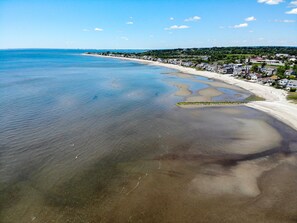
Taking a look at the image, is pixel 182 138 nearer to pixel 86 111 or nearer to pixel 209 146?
pixel 209 146

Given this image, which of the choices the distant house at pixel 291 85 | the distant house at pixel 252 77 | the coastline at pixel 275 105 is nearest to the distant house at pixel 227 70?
the distant house at pixel 252 77

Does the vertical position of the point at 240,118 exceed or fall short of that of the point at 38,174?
it falls short

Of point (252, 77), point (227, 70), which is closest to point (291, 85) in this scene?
point (252, 77)

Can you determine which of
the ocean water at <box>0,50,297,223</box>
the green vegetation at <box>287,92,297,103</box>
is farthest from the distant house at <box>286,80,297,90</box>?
the ocean water at <box>0,50,297,223</box>

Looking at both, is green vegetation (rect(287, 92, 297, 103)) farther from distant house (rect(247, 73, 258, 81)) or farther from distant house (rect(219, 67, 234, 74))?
distant house (rect(219, 67, 234, 74))

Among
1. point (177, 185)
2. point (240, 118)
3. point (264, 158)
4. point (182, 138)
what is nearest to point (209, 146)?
point (182, 138)

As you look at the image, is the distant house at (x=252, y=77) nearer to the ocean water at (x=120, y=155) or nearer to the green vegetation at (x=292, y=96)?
the green vegetation at (x=292, y=96)

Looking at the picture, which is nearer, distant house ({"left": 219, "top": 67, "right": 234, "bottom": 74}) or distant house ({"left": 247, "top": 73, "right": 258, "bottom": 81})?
distant house ({"left": 247, "top": 73, "right": 258, "bottom": 81})

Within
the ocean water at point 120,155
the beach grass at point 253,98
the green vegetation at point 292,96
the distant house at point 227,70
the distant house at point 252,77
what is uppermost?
the ocean water at point 120,155
